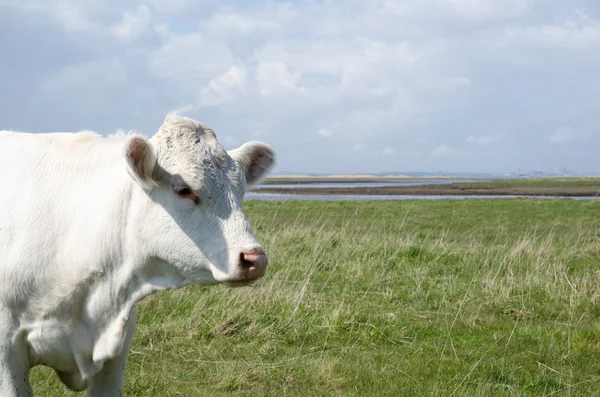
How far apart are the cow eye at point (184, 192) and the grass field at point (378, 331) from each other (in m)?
3.03

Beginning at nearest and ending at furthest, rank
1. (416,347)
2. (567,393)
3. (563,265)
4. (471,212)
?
(567,393) → (416,347) → (563,265) → (471,212)

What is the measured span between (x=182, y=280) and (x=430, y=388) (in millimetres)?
3290

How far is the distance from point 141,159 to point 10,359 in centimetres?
137

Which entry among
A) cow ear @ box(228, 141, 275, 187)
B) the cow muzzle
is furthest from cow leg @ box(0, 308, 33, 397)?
cow ear @ box(228, 141, 275, 187)

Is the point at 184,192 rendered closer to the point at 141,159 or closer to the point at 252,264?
the point at 141,159

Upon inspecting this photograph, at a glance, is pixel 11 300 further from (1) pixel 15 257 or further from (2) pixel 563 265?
(2) pixel 563 265

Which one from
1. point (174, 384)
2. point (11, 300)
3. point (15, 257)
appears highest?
point (15, 257)

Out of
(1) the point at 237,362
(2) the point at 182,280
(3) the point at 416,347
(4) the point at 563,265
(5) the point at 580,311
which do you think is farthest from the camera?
(4) the point at 563,265

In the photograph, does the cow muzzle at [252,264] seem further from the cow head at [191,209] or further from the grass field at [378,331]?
the grass field at [378,331]

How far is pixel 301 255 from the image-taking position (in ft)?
41.0

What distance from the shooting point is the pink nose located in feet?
11.2

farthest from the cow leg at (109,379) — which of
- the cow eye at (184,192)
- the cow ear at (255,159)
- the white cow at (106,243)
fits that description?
the cow ear at (255,159)

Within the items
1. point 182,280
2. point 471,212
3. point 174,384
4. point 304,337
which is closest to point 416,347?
point 304,337

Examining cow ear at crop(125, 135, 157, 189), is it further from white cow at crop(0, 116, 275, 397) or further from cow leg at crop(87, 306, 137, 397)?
cow leg at crop(87, 306, 137, 397)
